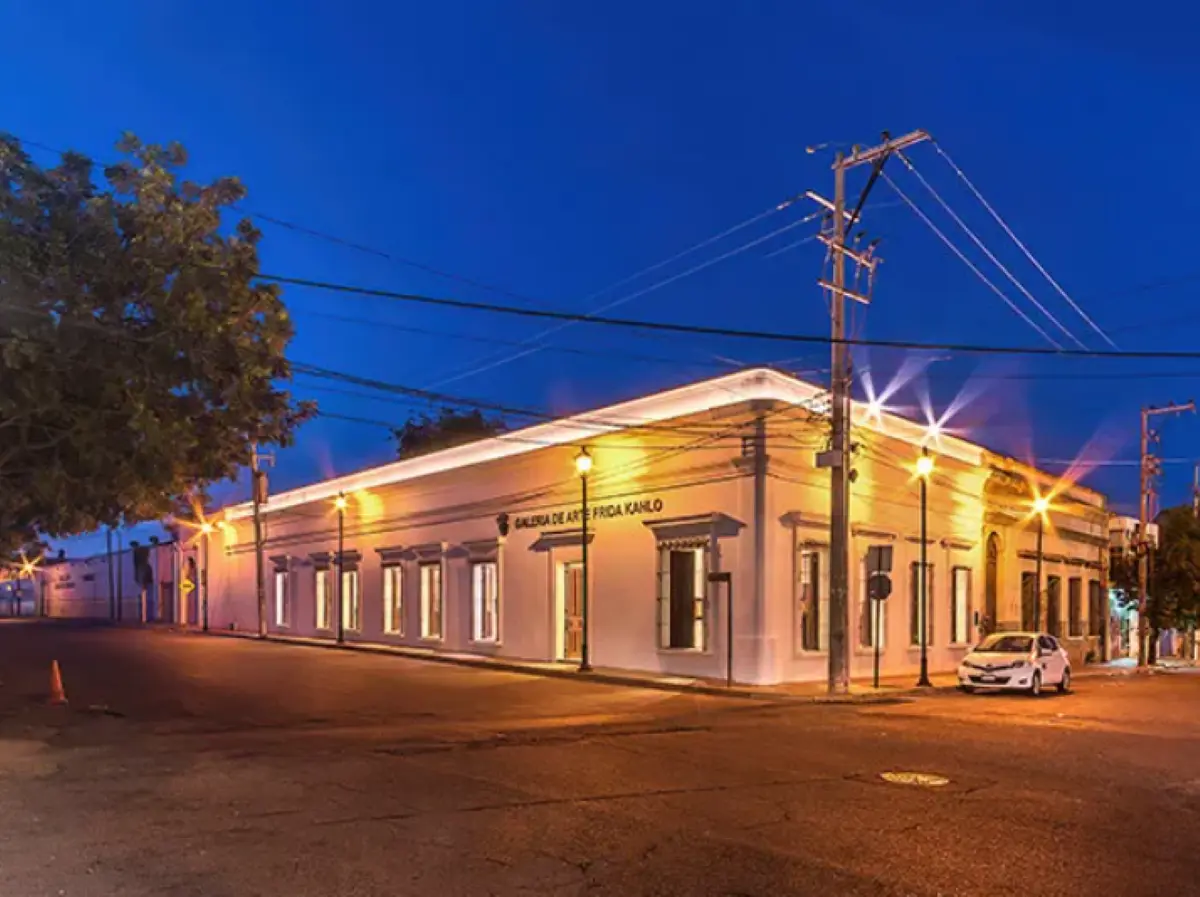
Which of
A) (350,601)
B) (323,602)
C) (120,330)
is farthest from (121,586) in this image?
(120,330)

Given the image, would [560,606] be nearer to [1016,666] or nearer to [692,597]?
[692,597]

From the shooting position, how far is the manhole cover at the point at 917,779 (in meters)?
11.3

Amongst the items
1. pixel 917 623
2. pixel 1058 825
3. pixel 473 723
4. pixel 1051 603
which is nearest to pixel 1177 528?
pixel 1051 603

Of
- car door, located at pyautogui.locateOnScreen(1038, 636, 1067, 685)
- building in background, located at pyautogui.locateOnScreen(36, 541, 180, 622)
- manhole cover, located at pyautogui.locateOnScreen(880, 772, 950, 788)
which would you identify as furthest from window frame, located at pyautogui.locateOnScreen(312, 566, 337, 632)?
manhole cover, located at pyautogui.locateOnScreen(880, 772, 950, 788)

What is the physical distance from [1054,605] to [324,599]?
1180 inches

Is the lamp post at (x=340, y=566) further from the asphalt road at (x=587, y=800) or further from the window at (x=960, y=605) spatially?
the window at (x=960, y=605)

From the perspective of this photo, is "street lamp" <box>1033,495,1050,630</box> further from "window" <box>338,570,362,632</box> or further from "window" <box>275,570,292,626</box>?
"window" <box>275,570,292,626</box>

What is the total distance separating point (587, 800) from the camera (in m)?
10.2

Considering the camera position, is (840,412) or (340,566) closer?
(840,412)

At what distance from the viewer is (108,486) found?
52.2ft

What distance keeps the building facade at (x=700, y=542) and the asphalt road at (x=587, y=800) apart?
6.18 m

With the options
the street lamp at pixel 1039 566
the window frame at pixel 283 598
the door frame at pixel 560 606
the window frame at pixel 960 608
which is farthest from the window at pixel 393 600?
the street lamp at pixel 1039 566

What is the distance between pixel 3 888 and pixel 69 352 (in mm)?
7987

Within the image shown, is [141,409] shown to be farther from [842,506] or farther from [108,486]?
[842,506]
